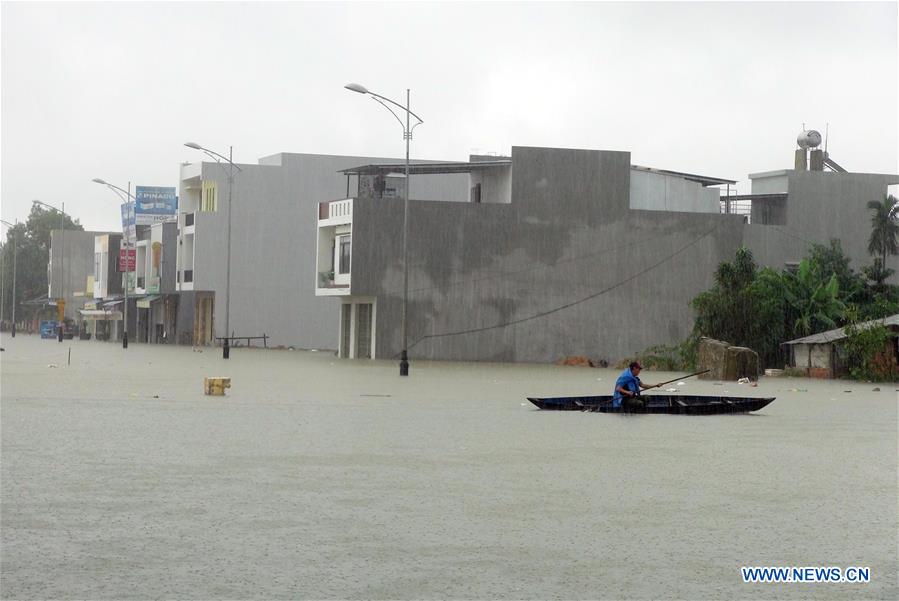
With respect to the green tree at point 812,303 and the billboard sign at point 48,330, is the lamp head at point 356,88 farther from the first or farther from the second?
the billboard sign at point 48,330

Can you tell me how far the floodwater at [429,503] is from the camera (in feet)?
32.1

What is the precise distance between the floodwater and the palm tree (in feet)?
152

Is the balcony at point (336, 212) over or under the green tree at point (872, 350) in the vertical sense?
over

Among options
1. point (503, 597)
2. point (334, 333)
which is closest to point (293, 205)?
point (334, 333)

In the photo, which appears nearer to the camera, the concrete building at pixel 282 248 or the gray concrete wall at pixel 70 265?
the concrete building at pixel 282 248

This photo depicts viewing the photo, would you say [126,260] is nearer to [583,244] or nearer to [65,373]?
[583,244]

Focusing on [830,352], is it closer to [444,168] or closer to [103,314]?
[444,168]

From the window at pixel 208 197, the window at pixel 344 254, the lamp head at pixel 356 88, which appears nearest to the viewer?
the lamp head at pixel 356 88

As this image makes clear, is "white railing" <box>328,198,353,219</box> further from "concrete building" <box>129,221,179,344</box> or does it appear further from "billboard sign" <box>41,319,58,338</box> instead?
"billboard sign" <box>41,319,58,338</box>

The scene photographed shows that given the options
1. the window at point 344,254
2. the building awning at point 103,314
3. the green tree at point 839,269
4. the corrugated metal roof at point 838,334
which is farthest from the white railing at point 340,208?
the building awning at point 103,314

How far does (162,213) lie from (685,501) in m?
95.6

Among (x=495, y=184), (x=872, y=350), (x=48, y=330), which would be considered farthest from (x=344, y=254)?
(x=48, y=330)

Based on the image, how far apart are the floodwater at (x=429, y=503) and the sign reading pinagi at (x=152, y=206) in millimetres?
79988

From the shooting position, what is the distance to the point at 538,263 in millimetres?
68312
